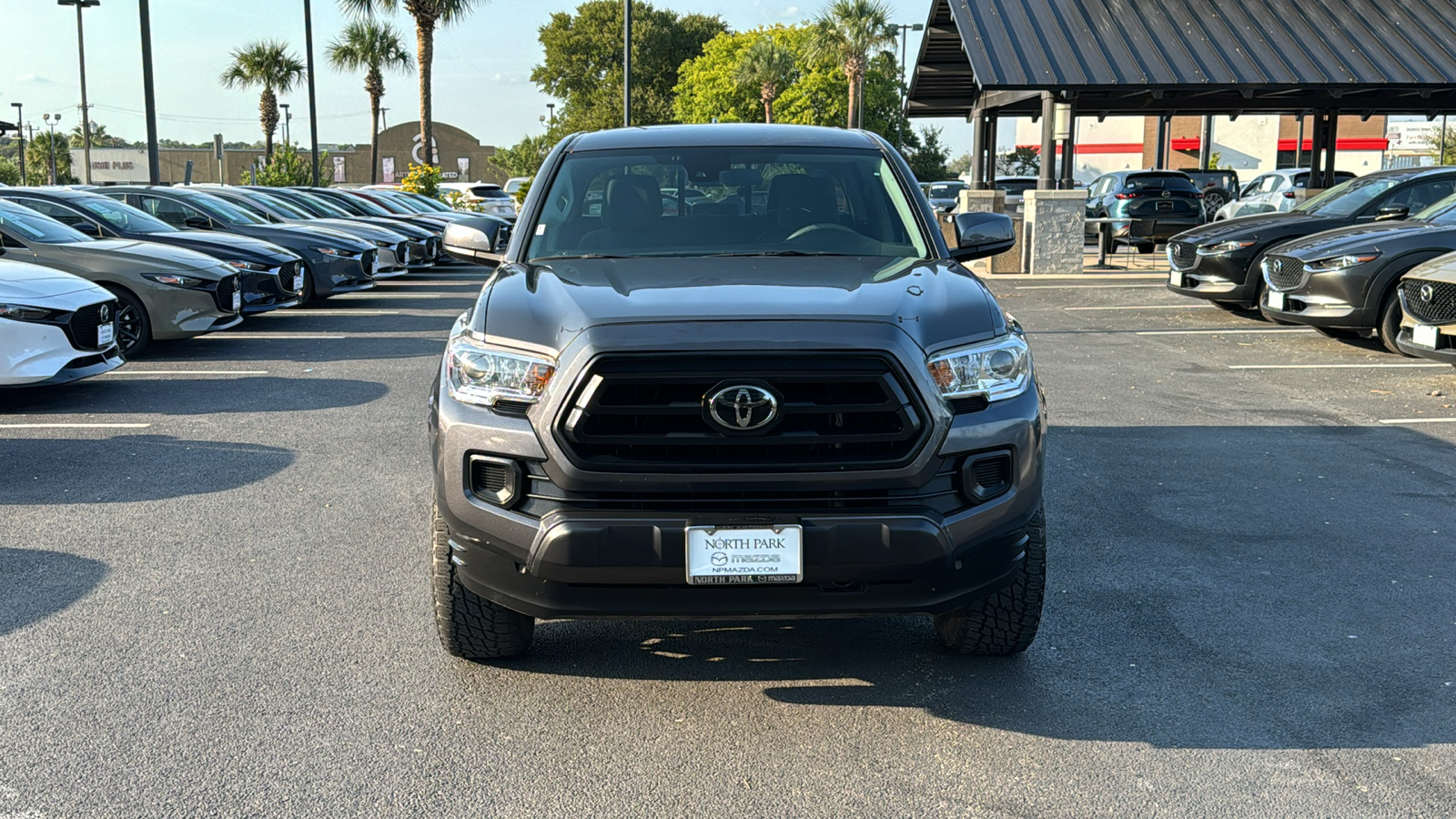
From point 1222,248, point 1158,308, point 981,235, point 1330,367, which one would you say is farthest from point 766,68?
point 981,235

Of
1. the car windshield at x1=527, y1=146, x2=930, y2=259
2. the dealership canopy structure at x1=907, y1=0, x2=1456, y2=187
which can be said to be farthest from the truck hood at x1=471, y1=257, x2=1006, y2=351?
the dealership canopy structure at x1=907, y1=0, x2=1456, y2=187

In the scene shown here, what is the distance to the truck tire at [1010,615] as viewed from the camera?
13.3 ft

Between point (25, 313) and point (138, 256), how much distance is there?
10.2ft

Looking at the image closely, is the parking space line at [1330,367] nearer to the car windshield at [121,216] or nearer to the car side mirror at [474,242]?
the car side mirror at [474,242]

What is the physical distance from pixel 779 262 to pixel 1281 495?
3.47m

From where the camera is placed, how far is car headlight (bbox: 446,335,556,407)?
12.1 ft

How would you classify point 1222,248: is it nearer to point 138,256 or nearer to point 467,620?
point 138,256

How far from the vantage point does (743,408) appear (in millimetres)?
3561

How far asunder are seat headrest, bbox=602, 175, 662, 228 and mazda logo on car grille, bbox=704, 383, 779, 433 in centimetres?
162

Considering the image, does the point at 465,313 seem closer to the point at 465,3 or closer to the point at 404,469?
the point at 404,469

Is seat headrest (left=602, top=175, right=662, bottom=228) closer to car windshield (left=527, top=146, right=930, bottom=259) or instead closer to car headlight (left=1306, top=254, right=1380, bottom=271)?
car windshield (left=527, top=146, right=930, bottom=259)

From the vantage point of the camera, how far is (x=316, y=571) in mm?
5367

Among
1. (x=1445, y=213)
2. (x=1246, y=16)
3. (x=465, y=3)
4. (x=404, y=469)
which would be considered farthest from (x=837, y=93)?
(x=404, y=469)

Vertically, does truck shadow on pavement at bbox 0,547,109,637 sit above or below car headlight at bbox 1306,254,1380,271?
below
